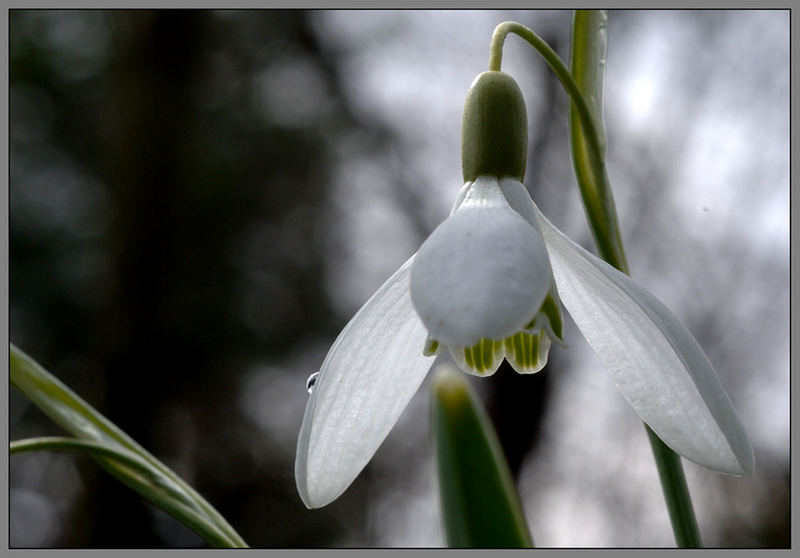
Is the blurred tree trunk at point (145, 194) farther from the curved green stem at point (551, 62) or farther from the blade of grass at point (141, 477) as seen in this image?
the curved green stem at point (551, 62)

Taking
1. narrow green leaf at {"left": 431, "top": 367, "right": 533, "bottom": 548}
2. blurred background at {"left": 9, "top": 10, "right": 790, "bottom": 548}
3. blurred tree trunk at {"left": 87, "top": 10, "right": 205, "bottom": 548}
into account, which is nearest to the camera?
narrow green leaf at {"left": 431, "top": 367, "right": 533, "bottom": 548}

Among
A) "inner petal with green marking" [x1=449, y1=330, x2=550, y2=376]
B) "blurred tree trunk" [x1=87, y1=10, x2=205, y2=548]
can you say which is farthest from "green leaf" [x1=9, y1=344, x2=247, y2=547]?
"blurred tree trunk" [x1=87, y1=10, x2=205, y2=548]

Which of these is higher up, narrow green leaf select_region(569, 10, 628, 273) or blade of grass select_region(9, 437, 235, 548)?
narrow green leaf select_region(569, 10, 628, 273)

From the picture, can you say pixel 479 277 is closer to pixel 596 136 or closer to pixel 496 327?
pixel 496 327

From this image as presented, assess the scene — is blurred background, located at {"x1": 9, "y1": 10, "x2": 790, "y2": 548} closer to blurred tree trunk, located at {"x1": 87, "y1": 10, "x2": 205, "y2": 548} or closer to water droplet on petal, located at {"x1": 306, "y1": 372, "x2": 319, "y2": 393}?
blurred tree trunk, located at {"x1": 87, "y1": 10, "x2": 205, "y2": 548}

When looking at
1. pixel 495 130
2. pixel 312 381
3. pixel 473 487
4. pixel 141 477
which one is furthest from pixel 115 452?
pixel 495 130

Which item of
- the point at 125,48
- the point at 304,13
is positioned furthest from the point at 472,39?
the point at 125,48

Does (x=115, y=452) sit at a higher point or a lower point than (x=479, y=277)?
lower
